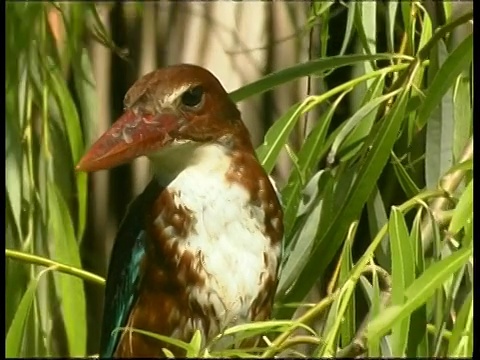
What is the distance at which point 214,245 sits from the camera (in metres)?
0.91

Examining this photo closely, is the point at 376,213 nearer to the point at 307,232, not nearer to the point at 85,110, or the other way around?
the point at 307,232

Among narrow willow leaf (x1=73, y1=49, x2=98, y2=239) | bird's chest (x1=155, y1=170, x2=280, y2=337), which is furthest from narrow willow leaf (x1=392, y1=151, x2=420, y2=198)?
narrow willow leaf (x1=73, y1=49, x2=98, y2=239)

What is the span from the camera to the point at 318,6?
0.97m

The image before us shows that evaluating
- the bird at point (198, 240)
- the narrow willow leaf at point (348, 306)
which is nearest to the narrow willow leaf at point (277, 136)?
the bird at point (198, 240)

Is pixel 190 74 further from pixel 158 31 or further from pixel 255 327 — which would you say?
pixel 255 327

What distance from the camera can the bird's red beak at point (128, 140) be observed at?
30.8 inches

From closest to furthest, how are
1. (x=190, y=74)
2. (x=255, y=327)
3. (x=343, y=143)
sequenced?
1. (x=255, y=327)
2. (x=190, y=74)
3. (x=343, y=143)

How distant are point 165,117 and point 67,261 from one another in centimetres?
15

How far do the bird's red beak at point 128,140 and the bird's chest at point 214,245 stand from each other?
0.08 meters

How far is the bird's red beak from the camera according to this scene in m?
0.78

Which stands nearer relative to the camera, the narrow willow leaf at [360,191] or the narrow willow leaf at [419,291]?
the narrow willow leaf at [419,291]

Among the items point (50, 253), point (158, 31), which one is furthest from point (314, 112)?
point (50, 253)

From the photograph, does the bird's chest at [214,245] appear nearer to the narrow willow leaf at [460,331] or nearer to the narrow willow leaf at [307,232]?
the narrow willow leaf at [307,232]
